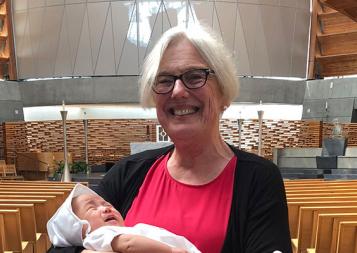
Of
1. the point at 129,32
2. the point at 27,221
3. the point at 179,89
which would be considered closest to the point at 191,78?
the point at 179,89

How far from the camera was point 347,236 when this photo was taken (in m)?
2.71

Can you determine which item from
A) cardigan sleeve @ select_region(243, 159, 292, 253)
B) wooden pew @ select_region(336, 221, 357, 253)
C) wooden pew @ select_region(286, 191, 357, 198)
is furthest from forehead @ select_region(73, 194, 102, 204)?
wooden pew @ select_region(286, 191, 357, 198)

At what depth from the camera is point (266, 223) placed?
1.18 meters

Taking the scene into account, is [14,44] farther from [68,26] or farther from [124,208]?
[124,208]

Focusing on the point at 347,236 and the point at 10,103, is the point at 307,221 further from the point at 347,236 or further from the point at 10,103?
the point at 10,103

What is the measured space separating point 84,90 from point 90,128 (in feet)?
6.39

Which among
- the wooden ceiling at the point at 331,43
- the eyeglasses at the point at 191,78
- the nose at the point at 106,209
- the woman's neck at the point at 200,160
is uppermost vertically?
the wooden ceiling at the point at 331,43

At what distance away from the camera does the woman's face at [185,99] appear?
Answer: 127cm

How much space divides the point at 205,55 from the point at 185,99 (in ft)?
0.50

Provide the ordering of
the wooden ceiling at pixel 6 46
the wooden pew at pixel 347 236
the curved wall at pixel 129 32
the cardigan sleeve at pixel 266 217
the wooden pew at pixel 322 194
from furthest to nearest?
the wooden ceiling at pixel 6 46 < the curved wall at pixel 129 32 < the wooden pew at pixel 322 194 < the wooden pew at pixel 347 236 < the cardigan sleeve at pixel 266 217

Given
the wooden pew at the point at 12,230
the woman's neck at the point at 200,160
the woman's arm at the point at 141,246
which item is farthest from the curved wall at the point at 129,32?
the woman's arm at the point at 141,246

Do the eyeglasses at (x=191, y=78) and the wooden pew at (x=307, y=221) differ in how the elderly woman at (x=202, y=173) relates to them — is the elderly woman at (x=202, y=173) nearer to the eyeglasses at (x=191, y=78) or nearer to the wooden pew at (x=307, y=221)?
the eyeglasses at (x=191, y=78)

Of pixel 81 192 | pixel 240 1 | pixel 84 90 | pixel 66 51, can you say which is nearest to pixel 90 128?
pixel 84 90

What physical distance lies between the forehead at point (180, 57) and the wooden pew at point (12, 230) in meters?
2.60
